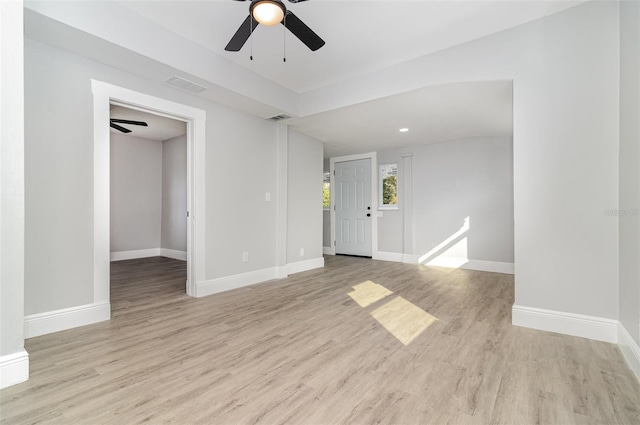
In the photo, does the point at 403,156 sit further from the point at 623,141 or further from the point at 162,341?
the point at 162,341

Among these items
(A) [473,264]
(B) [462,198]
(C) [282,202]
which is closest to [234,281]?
(C) [282,202]

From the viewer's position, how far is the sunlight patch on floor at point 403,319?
2527 millimetres

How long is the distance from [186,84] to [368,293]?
3267mm

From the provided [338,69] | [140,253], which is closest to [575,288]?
[338,69]

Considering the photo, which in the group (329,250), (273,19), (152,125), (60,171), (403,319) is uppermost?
(152,125)

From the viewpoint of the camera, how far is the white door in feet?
22.0

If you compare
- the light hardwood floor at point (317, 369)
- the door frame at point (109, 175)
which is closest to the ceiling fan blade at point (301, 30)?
the door frame at point (109, 175)

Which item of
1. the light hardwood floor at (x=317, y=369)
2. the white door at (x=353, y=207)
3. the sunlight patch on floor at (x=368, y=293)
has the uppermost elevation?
the white door at (x=353, y=207)

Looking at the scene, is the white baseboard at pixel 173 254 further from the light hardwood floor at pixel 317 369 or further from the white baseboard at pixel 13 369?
the white baseboard at pixel 13 369

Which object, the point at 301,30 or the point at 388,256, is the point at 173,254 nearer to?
the point at 388,256

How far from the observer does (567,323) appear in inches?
98.9


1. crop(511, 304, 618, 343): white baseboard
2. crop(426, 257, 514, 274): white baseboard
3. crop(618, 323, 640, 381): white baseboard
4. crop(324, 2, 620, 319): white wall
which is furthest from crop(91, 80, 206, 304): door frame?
crop(426, 257, 514, 274): white baseboard

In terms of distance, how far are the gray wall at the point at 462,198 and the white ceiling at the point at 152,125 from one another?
4342mm

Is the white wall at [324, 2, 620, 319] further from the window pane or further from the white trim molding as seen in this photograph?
the white trim molding
